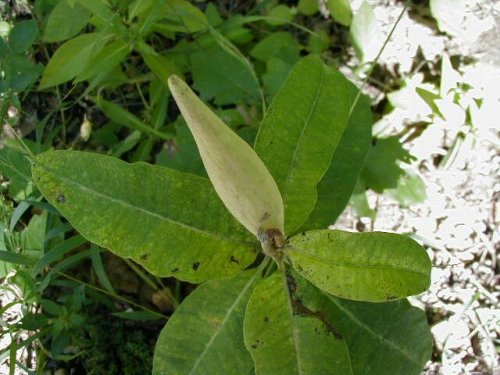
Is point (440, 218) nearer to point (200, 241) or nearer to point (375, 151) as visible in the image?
point (375, 151)

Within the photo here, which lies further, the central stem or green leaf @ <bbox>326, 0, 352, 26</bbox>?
green leaf @ <bbox>326, 0, 352, 26</bbox>

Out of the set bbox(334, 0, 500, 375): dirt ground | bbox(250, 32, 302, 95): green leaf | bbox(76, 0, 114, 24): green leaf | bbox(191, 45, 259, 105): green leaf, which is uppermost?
bbox(76, 0, 114, 24): green leaf

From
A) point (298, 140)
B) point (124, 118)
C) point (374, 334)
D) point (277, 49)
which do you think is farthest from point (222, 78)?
point (374, 334)

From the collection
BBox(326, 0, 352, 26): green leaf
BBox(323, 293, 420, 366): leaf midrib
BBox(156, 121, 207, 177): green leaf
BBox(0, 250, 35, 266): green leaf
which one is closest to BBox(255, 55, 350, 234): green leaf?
BBox(323, 293, 420, 366): leaf midrib

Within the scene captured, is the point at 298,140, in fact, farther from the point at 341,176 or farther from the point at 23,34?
the point at 23,34

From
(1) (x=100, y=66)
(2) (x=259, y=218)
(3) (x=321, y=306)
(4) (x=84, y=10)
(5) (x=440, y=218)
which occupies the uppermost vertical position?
(4) (x=84, y=10)

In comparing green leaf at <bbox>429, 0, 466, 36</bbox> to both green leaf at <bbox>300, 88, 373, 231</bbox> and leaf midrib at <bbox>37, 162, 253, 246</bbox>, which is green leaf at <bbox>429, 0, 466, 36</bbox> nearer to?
green leaf at <bbox>300, 88, 373, 231</bbox>

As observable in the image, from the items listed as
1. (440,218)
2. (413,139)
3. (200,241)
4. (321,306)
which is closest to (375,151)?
(413,139)
